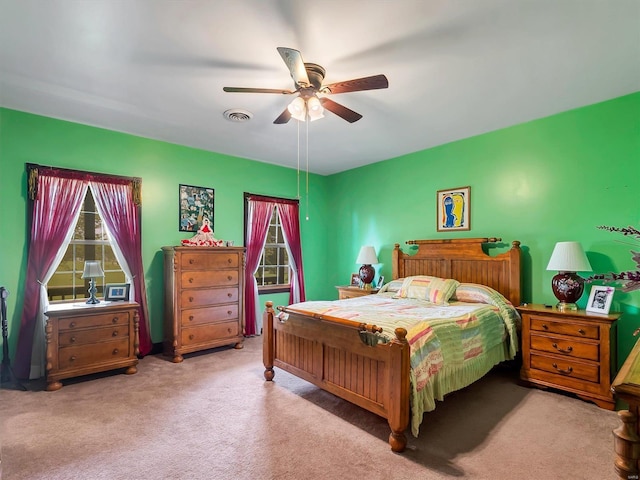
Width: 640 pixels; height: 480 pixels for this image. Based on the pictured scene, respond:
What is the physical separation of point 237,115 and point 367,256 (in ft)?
8.64

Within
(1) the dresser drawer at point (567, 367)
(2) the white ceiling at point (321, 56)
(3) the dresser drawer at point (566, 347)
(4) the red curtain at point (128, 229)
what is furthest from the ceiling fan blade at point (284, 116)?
(1) the dresser drawer at point (567, 367)

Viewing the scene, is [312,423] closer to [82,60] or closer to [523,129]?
[82,60]

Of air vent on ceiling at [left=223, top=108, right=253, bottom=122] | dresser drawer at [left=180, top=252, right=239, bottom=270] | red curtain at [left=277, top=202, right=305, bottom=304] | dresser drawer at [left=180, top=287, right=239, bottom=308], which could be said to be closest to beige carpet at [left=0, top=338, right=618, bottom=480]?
dresser drawer at [left=180, top=287, right=239, bottom=308]

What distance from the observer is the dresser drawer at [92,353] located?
3057mm

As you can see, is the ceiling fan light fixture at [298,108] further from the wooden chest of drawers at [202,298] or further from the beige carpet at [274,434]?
the beige carpet at [274,434]

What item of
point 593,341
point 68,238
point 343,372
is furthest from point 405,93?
point 68,238

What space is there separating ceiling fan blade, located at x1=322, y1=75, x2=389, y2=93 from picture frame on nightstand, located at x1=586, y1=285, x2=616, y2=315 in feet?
8.79

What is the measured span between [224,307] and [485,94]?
368 centimetres

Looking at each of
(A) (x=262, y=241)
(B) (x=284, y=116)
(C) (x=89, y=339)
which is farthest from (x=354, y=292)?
(C) (x=89, y=339)

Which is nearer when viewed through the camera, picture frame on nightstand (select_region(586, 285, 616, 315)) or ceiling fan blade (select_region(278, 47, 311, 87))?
ceiling fan blade (select_region(278, 47, 311, 87))

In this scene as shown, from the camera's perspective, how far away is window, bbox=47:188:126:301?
3648 millimetres

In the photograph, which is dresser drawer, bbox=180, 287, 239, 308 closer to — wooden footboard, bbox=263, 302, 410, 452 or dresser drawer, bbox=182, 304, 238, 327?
dresser drawer, bbox=182, 304, 238, 327

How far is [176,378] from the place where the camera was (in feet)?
10.8

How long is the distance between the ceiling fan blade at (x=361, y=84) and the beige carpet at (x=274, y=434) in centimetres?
236
